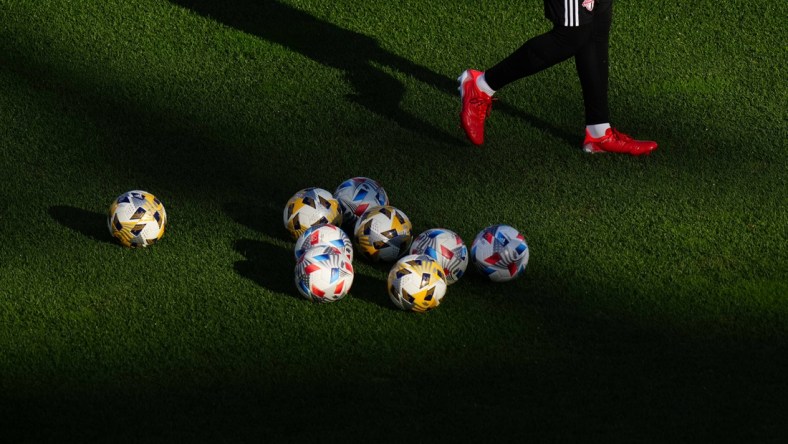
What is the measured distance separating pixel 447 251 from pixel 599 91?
1885 mm

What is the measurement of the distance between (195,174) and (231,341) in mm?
1785

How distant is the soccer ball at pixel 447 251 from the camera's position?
7.08 metres

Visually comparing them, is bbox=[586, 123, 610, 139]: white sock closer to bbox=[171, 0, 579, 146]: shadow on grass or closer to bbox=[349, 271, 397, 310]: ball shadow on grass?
bbox=[171, 0, 579, 146]: shadow on grass

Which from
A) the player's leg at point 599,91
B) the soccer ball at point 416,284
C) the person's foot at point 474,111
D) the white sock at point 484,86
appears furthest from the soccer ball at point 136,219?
the player's leg at point 599,91

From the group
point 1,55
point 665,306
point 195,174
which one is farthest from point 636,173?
point 1,55

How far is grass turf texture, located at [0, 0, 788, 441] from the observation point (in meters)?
6.35

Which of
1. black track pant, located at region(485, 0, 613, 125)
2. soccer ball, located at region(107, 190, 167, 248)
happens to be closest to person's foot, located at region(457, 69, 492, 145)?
black track pant, located at region(485, 0, 613, 125)

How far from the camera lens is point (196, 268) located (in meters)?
7.34

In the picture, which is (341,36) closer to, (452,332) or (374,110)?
(374,110)

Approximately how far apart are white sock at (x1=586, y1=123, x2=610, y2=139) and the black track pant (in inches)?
1.1

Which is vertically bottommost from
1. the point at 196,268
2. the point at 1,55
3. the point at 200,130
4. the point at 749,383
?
the point at 749,383

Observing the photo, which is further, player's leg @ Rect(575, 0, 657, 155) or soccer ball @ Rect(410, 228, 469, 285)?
player's leg @ Rect(575, 0, 657, 155)

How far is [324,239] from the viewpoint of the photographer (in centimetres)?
709

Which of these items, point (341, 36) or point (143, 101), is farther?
point (341, 36)
